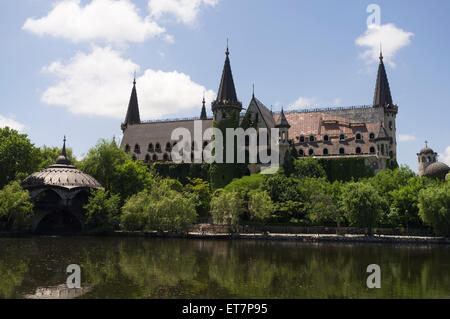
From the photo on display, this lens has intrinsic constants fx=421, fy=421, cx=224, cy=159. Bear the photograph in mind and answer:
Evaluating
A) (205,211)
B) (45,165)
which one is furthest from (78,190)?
(205,211)

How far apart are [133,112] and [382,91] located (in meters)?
54.9

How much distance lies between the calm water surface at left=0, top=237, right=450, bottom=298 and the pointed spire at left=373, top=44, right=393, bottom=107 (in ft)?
134

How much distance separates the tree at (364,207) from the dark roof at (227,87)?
31450mm

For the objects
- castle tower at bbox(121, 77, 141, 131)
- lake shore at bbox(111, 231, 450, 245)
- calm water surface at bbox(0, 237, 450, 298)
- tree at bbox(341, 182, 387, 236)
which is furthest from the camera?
castle tower at bbox(121, 77, 141, 131)

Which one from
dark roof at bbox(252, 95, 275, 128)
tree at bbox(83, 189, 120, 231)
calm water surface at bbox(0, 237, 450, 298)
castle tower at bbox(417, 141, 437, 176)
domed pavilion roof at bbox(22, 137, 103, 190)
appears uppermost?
dark roof at bbox(252, 95, 275, 128)

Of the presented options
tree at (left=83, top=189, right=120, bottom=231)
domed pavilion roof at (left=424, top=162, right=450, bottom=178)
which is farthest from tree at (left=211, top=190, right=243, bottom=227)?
domed pavilion roof at (left=424, top=162, right=450, bottom=178)

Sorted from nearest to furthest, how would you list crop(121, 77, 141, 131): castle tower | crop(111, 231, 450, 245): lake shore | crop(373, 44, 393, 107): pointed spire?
crop(111, 231, 450, 245): lake shore, crop(373, 44, 393, 107): pointed spire, crop(121, 77, 141, 131): castle tower

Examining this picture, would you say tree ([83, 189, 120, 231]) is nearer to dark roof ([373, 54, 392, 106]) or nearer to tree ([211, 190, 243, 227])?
tree ([211, 190, 243, 227])

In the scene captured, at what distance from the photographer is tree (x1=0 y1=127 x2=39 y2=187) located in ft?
187

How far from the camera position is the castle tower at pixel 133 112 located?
97.7 meters

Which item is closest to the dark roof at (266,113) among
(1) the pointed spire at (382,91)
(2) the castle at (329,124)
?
(2) the castle at (329,124)

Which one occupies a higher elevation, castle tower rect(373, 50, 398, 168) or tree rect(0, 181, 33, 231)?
castle tower rect(373, 50, 398, 168)

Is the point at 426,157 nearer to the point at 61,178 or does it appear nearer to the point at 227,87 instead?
the point at 227,87
